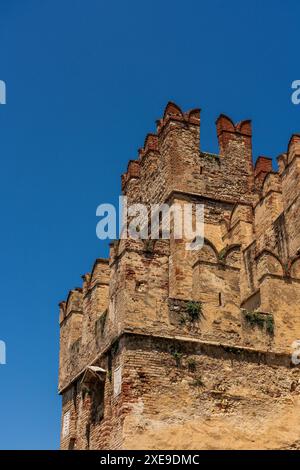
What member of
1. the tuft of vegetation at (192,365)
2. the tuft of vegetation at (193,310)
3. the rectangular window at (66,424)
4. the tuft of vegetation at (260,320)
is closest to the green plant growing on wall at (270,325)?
the tuft of vegetation at (260,320)

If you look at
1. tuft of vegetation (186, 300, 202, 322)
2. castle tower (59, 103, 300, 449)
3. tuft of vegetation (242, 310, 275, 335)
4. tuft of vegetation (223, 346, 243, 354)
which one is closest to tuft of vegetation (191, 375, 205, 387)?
castle tower (59, 103, 300, 449)

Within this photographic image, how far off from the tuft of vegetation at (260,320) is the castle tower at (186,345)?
2 centimetres

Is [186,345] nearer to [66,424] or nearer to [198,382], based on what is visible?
[198,382]

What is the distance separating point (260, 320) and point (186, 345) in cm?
150

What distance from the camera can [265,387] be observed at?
47.6ft

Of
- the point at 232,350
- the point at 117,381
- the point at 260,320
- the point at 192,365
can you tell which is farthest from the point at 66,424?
the point at 260,320

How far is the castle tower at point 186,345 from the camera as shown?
13.8m

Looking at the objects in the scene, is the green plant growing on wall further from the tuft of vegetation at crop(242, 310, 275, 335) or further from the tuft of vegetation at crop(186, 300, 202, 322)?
the tuft of vegetation at crop(186, 300, 202, 322)

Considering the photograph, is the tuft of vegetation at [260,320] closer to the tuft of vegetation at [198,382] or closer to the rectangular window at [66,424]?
the tuft of vegetation at [198,382]

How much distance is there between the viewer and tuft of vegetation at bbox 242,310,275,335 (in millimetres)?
14961

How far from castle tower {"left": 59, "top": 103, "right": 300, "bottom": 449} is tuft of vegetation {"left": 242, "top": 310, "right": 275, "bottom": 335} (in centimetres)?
2

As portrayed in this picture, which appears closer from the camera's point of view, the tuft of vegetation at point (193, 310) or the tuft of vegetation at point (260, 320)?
the tuft of vegetation at point (193, 310)
